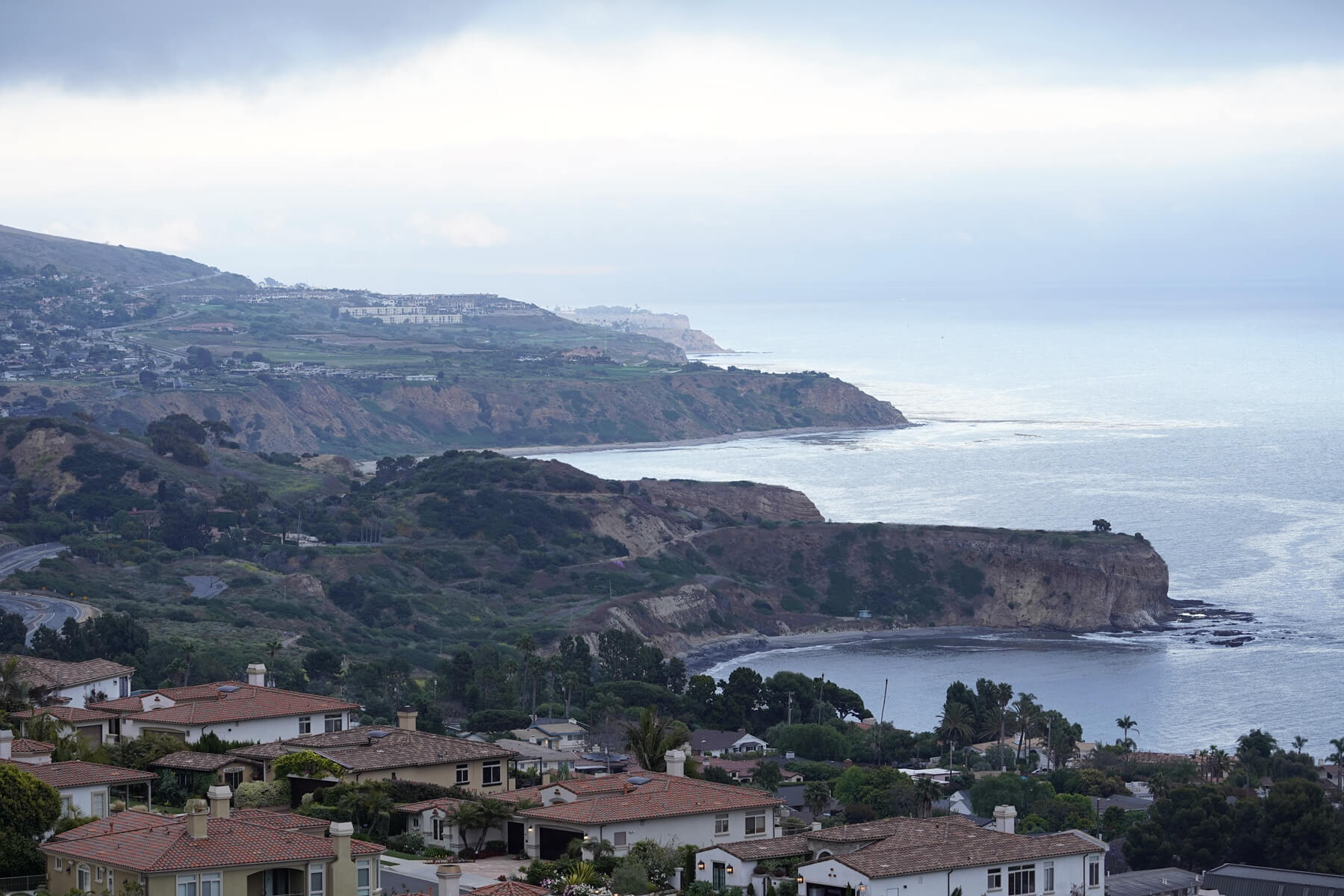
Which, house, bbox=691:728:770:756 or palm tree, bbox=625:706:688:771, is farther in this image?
house, bbox=691:728:770:756

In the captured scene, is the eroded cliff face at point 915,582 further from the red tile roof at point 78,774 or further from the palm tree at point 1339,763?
the red tile roof at point 78,774

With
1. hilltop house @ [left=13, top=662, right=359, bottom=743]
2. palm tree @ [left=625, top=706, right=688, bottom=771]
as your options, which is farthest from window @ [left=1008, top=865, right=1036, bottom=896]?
hilltop house @ [left=13, top=662, right=359, bottom=743]

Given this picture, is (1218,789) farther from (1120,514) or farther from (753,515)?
(1120,514)

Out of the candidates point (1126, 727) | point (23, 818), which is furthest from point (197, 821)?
point (1126, 727)

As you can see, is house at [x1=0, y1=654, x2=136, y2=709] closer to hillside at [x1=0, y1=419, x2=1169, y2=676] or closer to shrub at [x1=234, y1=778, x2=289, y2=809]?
shrub at [x1=234, y1=778, x2=289, y2=809]

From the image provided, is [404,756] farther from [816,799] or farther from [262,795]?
[816,799]

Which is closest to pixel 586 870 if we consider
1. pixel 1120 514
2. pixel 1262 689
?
pixel 1262 689

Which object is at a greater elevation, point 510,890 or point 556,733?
point 510,890
